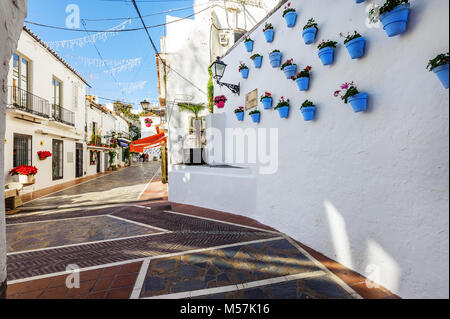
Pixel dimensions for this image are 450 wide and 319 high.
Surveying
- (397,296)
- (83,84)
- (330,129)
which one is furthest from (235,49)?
(83,84)

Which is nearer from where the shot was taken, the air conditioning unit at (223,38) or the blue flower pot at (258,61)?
the blue flower pot at (258,61)

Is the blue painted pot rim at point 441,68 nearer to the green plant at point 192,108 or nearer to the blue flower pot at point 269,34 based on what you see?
the blue flower pot at point 269,34

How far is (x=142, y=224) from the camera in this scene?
5555 millimetres

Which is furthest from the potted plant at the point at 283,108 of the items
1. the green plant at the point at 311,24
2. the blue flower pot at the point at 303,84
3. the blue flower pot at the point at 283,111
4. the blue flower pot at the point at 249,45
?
the blue flower pot at the point at 249,45

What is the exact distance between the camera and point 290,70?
437cm

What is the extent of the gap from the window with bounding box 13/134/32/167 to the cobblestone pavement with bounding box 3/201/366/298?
6411 millimetres

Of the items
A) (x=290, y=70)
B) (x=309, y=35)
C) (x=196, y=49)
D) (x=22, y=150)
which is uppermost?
(x=196, y=49)

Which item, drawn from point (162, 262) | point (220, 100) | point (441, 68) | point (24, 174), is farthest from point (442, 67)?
point (24, 174)

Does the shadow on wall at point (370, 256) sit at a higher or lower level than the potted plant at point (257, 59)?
lower

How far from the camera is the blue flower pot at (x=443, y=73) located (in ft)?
6.42

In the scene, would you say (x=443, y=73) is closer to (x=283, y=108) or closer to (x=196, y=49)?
(x=283, y=108)

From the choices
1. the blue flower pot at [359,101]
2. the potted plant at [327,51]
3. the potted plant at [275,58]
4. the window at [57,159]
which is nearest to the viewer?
the blue flower pot at [359,101]

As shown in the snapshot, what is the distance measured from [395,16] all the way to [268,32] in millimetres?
3182

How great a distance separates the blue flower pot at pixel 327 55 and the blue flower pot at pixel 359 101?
3.11ft
